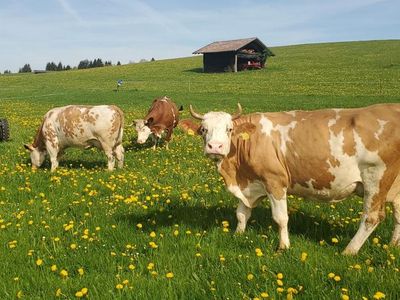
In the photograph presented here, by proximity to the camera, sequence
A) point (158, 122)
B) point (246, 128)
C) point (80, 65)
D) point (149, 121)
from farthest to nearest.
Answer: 1. point (80, 65)
2. point (158, 122)
3. point (149, 121)
4. point (246, 128)

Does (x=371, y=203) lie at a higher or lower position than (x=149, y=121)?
lower

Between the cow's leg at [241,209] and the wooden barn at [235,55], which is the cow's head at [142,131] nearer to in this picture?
the cow's leg at [241,209]

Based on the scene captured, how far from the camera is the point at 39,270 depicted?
5551 millimetres

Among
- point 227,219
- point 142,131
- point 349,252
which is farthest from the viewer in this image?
point 142,131

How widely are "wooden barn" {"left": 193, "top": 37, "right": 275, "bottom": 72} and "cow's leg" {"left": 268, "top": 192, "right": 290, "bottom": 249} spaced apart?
219ft

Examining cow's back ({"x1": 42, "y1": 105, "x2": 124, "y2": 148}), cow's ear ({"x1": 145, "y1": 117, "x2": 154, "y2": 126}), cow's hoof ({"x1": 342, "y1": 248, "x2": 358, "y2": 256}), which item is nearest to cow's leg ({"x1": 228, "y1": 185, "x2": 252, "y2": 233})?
cow's hoof ({"x1": 342, "y1": 248, "x2": 358, "y2": 256})

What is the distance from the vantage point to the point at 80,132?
468 inches

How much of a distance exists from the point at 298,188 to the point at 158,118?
10619mm

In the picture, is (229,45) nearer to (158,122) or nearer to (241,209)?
(158,122)

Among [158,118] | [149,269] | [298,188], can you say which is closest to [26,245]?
[149,269]

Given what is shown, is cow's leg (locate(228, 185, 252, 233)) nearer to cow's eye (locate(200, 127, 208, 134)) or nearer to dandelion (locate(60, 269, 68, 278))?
cow's eye (locate(200, 127, 208, 134))

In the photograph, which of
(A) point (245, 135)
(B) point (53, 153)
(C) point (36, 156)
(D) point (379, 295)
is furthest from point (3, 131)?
(D) point (379, 295)

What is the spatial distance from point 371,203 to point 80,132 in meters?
8.57

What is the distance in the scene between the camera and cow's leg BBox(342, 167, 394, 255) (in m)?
5.61
